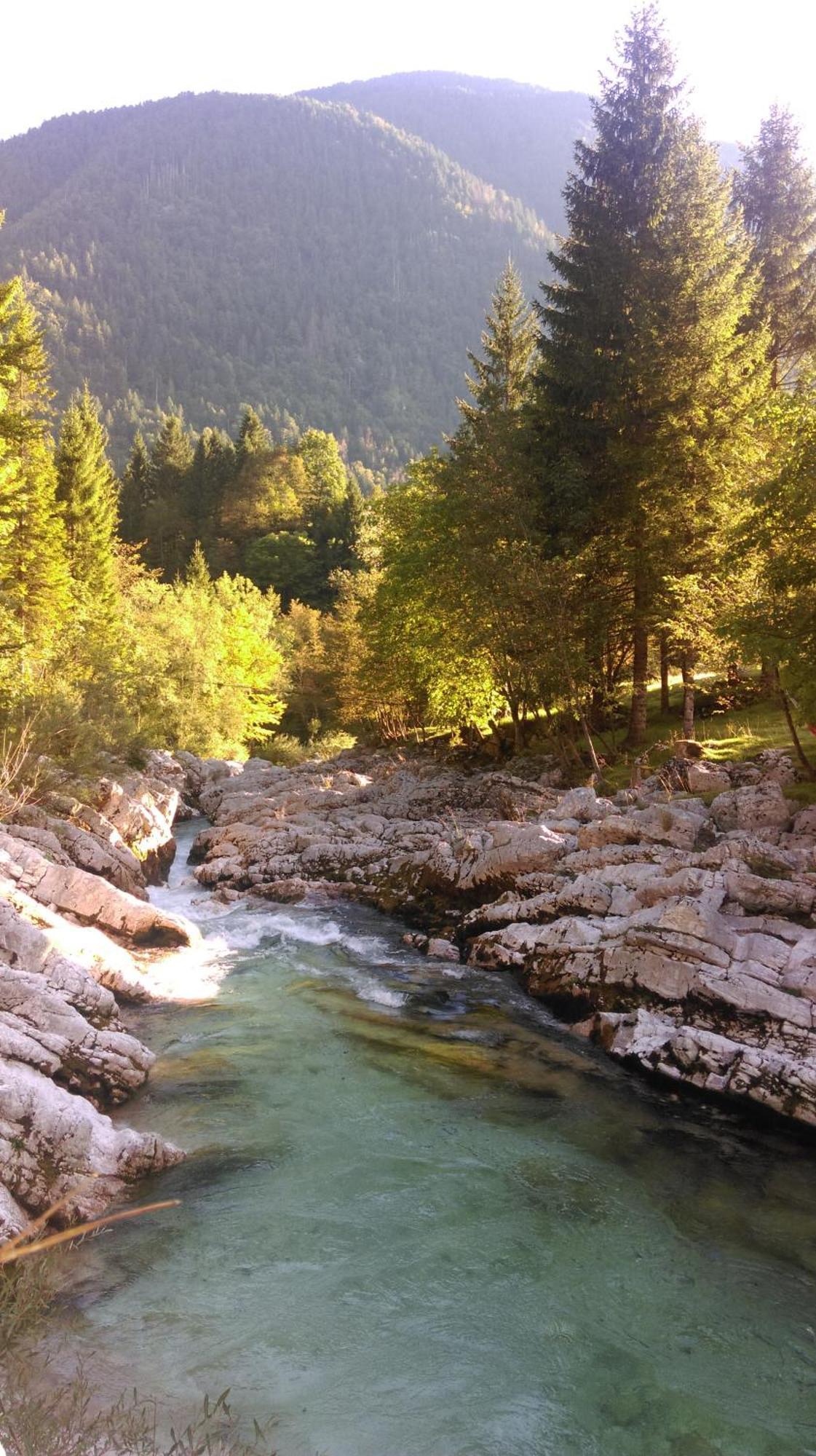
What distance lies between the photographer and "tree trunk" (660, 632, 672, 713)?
25.6 meters

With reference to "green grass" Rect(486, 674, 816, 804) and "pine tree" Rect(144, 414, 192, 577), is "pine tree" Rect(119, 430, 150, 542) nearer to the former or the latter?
"pine tree" Rect(144, 414, 192, 577)

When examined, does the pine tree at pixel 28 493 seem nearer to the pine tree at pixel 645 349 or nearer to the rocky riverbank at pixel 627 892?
the rocky riverbank at pixel 627 892

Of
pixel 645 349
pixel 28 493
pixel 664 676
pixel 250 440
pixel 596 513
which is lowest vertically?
pixel 664 676

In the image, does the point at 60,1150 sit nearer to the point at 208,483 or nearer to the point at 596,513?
the point at 596,513

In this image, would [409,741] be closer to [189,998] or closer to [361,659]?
[361,659]

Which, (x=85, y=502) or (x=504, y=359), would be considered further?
(x=85, y=502)

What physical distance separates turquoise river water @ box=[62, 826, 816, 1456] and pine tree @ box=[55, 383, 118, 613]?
36.0m

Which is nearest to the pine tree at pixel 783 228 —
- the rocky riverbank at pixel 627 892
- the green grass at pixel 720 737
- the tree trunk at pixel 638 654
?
the tree trunk at pixel 638 654

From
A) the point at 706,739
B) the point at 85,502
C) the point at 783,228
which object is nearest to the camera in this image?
the point at 706,739

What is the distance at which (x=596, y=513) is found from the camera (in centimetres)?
2431

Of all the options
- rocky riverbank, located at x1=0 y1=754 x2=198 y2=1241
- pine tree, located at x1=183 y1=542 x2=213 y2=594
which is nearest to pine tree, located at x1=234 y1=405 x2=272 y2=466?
pine tree, located at x1=183 y1=542 x2=213 y2=594

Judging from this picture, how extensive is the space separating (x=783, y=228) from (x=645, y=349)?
14348 millimetres

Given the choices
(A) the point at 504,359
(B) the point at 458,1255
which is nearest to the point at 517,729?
(A) the point at 504,359

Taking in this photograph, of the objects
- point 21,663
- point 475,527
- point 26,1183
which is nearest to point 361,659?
point 475,527
